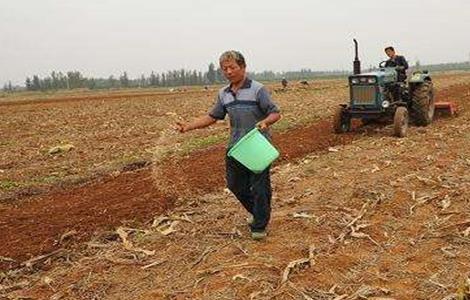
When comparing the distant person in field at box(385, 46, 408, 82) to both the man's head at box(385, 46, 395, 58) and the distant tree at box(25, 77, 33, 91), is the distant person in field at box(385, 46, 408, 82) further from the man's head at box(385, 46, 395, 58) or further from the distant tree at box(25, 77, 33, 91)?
the distant tree at box(25, 77, 33, 91)

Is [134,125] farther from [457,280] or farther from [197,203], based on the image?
[457,280]

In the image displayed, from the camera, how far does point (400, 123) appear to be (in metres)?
12.7

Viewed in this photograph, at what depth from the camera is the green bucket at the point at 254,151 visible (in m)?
5.40

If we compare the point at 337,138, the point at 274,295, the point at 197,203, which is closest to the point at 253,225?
the point at 274,295

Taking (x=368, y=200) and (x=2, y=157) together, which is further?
(x=2, y=157)

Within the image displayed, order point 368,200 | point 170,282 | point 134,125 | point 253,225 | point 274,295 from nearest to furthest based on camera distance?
point 274,295, point 170,282, point 253,225, point 368,200, point 134,125

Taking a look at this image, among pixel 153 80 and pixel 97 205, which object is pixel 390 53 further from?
pixel 153 80

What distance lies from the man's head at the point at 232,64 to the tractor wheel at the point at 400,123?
804 centimetres

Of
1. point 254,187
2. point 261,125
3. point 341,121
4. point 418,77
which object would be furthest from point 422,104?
point 261,125

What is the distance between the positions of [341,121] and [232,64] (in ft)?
29.8

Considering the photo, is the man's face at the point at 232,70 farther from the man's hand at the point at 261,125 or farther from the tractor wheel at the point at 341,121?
the tractor wheel at the point at 341,121

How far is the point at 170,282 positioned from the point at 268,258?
989 mm

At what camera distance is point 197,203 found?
7.68m

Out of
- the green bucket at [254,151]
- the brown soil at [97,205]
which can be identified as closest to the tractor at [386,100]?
the brown soil at [97,205]
